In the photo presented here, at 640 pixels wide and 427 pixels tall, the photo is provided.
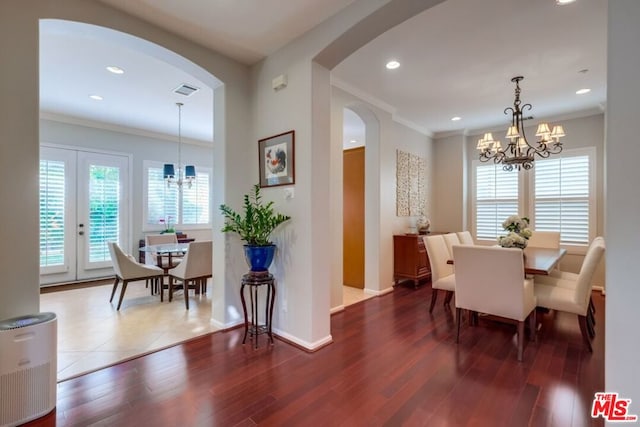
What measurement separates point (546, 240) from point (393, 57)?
3.47 metres

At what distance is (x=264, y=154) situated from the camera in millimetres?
3127

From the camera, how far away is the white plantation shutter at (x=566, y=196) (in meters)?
4.84

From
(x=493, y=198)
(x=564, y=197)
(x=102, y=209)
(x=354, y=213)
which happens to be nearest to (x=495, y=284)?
(x=354, y=213)

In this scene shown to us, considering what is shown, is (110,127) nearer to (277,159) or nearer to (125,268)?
(125,268)

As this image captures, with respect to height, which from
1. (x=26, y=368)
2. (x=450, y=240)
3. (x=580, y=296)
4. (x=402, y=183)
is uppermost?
(x=402, y=183)

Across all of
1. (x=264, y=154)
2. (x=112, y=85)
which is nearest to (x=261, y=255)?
(x=264, y=154)

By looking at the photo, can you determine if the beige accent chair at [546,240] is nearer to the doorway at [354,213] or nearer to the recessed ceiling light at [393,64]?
the doorway at [354,213]

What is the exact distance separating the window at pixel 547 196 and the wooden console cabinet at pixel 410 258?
192 cm

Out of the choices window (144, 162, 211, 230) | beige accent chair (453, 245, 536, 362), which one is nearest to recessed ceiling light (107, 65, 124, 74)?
window (144, 162, 211, 230)

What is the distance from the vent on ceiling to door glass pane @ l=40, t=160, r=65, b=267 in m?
2.75

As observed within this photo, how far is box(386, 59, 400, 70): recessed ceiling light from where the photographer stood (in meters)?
3.28

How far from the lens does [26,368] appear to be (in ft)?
5.62

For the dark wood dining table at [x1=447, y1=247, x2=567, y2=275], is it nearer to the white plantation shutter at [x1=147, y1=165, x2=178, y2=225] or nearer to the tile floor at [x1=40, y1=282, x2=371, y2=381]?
the tile floor at [x1=40, y1=282, x2=371, y2=381]

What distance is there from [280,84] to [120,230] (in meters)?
4.65
